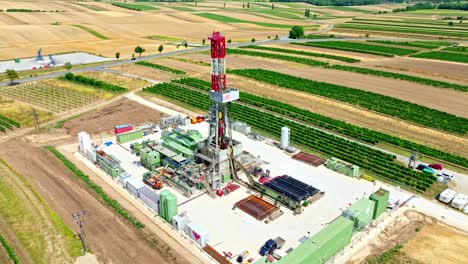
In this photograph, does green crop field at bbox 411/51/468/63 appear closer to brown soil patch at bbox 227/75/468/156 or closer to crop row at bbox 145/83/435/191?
brown soil patch at bbox 227/75/468/156

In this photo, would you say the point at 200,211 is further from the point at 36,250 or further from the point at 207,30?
the point at 207,30

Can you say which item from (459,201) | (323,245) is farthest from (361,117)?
(323,245)

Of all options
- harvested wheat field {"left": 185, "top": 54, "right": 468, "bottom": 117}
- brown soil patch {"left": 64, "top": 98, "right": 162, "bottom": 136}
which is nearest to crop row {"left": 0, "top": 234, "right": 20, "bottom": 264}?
brown soil patch {"left": 64, "top": 98, "right": 162, "bottom": 136}

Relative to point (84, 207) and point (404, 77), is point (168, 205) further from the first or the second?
point (404, 77)

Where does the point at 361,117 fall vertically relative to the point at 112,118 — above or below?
above

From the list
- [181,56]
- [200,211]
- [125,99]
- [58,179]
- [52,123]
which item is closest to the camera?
[200,211]

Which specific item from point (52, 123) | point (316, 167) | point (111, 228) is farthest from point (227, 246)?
point (52, 123)
